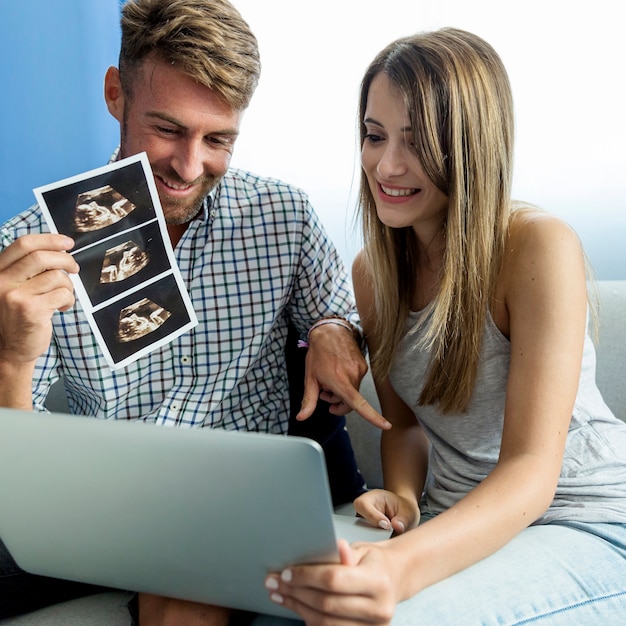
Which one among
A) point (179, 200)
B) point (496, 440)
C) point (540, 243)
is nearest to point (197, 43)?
point (179, 200)

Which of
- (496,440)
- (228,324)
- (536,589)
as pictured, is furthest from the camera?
→ (228,324)

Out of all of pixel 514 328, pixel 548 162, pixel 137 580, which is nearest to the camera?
pixel 137 580

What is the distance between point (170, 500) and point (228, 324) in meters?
0.73

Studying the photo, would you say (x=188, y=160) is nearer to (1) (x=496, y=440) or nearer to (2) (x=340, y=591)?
(1) (x=496, y=440)

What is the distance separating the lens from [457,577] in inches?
42.1

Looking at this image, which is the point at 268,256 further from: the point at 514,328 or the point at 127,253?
the point at 514,328

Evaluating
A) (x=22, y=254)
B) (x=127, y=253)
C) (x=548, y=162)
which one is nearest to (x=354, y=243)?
(x=548, y=162)

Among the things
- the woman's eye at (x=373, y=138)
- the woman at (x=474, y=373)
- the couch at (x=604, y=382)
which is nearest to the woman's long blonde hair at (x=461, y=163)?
the woman at (x=474, y=373)

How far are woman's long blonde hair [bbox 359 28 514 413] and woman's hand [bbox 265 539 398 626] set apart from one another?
478 millimetres

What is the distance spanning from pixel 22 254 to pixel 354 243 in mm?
1717

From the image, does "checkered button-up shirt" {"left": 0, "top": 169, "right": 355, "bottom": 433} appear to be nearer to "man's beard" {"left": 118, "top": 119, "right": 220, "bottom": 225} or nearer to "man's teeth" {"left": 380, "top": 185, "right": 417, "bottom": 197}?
"man's beard" {"left": 118, "top": 119, "right": 220, "bottom": 225}

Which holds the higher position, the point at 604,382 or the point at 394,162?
the point at 394,162

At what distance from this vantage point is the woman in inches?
41.6

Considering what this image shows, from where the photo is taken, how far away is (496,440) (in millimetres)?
1329
